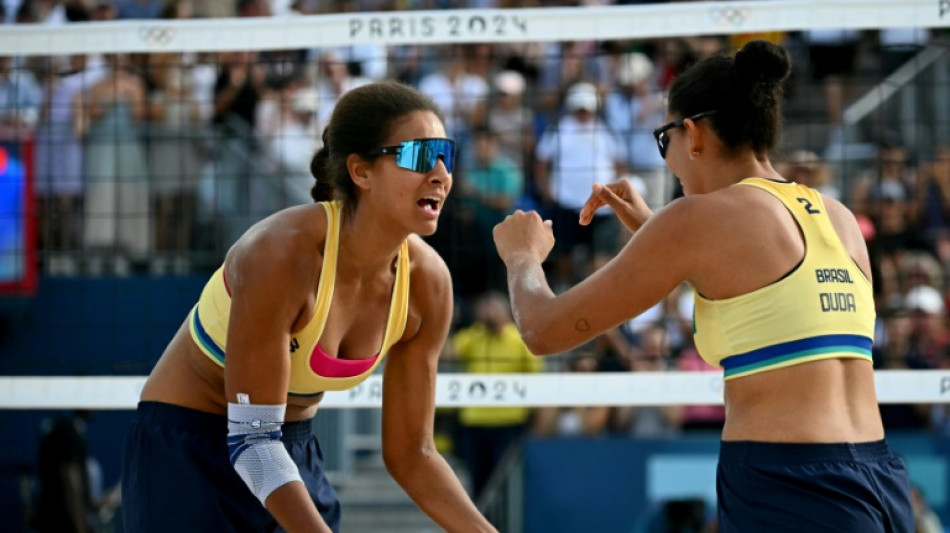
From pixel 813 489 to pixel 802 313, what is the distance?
0.37 meters

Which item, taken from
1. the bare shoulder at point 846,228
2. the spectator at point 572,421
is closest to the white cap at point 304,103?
the spectator at point 572,421

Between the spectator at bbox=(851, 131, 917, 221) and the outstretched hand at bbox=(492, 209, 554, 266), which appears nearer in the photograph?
the outstretched hand at bbox=(492, 209, 554, 266)

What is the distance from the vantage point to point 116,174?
7828 mm

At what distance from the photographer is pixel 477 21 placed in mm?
5367

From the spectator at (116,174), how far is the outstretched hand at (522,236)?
4.78 m

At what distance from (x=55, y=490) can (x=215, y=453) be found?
4.72m

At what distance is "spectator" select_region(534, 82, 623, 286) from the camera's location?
7316 millimetres

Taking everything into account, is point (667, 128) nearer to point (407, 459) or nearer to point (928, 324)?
point (407, 459)

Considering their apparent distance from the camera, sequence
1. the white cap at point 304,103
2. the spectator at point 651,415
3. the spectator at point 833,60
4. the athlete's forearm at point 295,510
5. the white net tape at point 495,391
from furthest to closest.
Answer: the spectator at point 833,60
the white cap at point 304,103
the spectator at point 651,415
the white net tape at point 495,391
the athlete's forearm at point 295,510

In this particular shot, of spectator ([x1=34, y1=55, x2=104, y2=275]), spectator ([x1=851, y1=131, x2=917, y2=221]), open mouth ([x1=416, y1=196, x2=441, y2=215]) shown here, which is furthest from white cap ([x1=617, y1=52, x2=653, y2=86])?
open mouth ([x1=416, y1=196, x2=441, y2=215])

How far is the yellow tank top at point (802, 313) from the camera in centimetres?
291

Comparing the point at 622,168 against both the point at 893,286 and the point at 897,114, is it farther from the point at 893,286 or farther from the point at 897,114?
the point at 897,114

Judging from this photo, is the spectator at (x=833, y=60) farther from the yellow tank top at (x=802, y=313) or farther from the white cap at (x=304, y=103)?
the yellow tank top at (x=802, y=313)

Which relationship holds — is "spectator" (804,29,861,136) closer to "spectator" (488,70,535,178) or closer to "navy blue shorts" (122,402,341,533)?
"spectator" (488,70,535,178)
